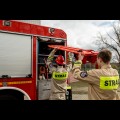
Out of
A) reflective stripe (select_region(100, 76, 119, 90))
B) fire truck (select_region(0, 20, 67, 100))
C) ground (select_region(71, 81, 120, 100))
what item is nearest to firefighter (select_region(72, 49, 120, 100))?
reflective stripe (select_region(100, 76, 119, 90))

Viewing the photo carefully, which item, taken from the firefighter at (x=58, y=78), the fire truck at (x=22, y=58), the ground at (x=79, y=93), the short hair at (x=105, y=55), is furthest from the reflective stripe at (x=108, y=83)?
the ground at (x=79, y=93)

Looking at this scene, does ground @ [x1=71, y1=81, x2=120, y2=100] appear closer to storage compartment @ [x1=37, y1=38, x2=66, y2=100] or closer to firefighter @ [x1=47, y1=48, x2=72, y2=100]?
firefighter @ [x1=47, y1=48, x2=72, y2=100]

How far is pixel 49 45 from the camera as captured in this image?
6.65 metres

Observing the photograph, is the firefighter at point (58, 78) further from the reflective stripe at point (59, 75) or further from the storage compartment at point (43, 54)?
the storage compartment at point (43, 54)

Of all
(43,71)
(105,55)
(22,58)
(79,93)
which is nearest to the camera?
(105,55)

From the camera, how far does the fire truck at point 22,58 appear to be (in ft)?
18.3

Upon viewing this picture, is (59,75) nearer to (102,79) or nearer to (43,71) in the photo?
(43,71)

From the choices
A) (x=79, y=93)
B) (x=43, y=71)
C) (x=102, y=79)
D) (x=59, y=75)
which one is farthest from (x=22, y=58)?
(x=79, y=93)

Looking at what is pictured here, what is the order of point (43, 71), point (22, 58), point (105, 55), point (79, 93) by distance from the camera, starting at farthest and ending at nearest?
1. point (79, 93)
2. point (43, 71)
3. point (22, 58)
4. point (105, 55)

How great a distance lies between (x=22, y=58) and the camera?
591cm

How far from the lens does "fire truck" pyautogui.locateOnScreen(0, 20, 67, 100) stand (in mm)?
5578
